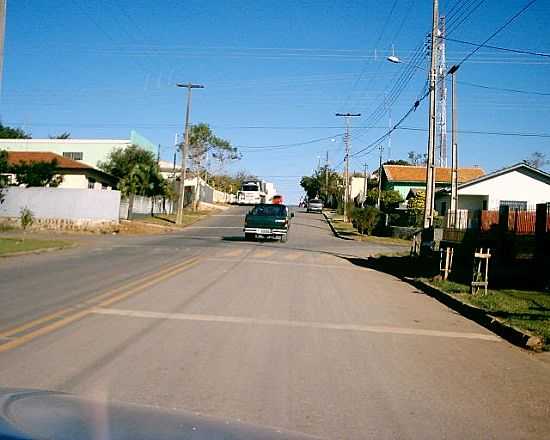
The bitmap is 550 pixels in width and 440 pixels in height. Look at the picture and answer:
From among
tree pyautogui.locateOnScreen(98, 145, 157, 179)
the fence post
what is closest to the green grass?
the fence post

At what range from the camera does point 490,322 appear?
34.4 ft

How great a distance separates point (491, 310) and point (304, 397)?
679 cm

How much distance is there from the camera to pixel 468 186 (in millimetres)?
44906

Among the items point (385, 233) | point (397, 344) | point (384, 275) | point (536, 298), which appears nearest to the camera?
point (397, 344)

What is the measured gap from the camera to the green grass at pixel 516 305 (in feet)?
32.2

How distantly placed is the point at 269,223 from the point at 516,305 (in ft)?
68.5

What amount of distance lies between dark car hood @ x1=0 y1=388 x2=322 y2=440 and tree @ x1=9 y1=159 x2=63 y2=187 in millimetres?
38163

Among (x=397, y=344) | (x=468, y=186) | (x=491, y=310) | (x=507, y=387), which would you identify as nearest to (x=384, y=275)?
(x=491, y=310)

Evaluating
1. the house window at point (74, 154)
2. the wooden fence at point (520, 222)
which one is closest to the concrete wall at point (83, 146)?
the house window at point (74, 154)

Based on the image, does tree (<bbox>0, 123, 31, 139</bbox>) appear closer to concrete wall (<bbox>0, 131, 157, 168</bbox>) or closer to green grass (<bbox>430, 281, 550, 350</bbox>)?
concrete wall (<bbox>0, 131, 157, 168</bbox>)

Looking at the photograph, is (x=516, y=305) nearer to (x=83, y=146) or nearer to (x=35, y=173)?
(x=35, y=173)

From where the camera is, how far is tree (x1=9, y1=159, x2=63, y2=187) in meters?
38.9

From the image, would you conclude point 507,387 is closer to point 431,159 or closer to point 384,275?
point 384,275

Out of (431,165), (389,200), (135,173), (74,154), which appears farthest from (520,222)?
(74,154)
